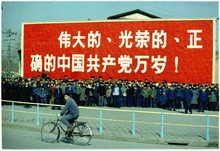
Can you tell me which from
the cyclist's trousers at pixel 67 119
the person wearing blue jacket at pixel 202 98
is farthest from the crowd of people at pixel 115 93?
the cyclist's trousers at pixel 67 119

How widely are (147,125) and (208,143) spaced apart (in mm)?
2741

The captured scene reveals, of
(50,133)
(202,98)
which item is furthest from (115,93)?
(50,133)

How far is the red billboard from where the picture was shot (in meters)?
18.8

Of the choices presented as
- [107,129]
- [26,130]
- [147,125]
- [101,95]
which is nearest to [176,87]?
[101,95]

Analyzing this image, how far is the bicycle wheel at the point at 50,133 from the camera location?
9.84 meters

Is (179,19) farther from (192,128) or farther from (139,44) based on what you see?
(192,128)

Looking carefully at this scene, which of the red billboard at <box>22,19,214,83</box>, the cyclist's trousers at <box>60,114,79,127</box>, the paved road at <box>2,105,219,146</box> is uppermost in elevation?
the red billboard at <box>22,19,214,83</box>

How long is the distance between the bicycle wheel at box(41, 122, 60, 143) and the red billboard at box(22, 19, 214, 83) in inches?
396

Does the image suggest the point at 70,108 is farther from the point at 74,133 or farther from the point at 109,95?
the point at 109,95

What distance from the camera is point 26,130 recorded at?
11.6 metres

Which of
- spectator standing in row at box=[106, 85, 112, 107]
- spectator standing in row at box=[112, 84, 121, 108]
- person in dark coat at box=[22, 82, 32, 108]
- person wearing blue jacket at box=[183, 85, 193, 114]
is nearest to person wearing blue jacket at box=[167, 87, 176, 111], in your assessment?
person wearing blue jacket at box=[183, 85, 193, 114]

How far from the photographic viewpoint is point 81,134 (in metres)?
9.59

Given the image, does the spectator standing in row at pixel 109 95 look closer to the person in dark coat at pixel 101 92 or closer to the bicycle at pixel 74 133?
the person in dark coat at pixel 101 92

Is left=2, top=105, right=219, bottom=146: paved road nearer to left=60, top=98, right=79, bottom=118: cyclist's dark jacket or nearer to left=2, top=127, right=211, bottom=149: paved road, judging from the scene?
left=2, top=127, right=211, bottom=149: paved road
